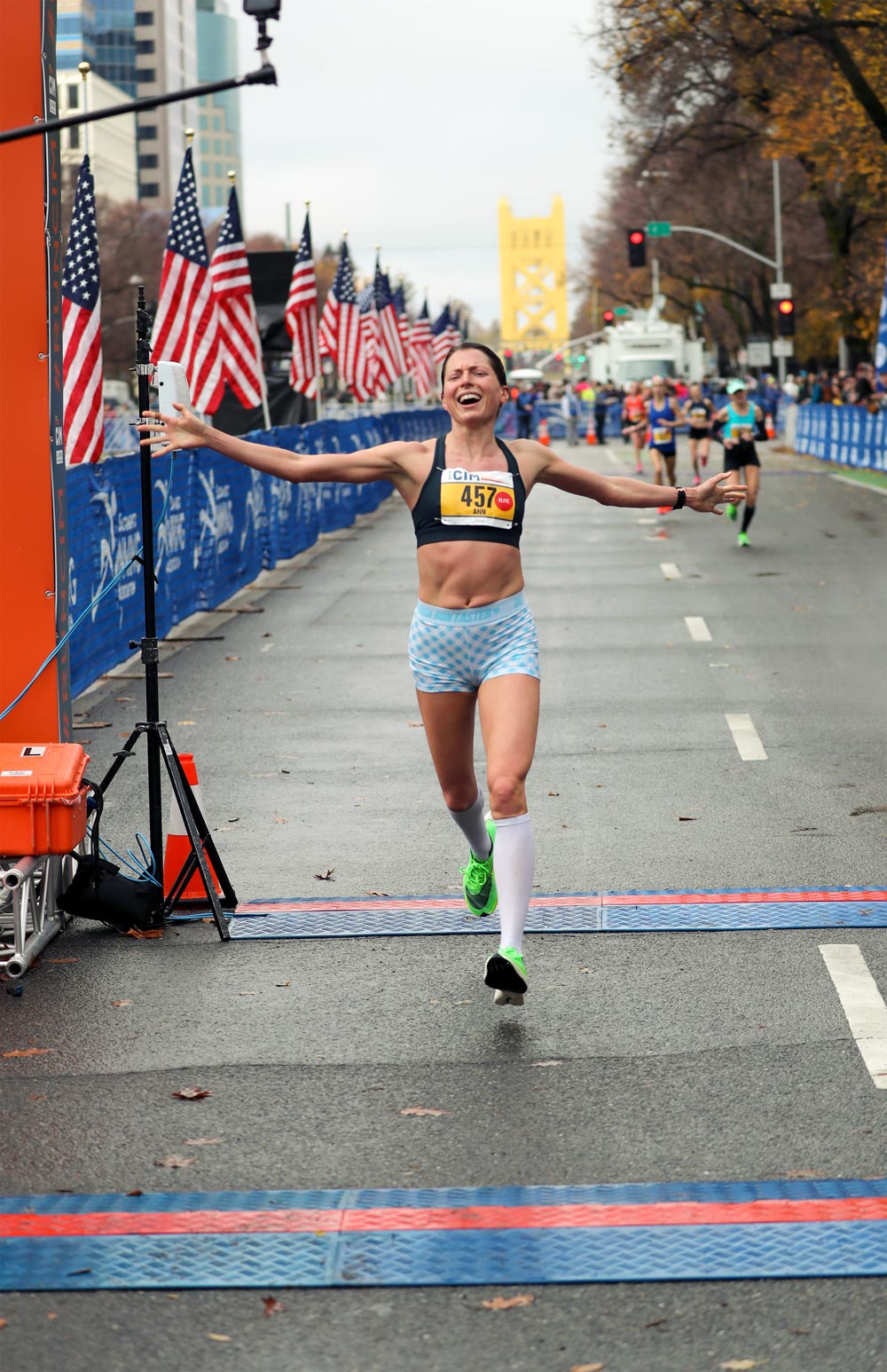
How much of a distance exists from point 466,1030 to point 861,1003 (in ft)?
4.02

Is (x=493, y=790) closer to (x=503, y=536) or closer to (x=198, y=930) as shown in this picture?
(x=503, y=536)

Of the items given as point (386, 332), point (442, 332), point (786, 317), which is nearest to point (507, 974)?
point (386, 332)

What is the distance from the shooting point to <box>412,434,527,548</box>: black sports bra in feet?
21.3

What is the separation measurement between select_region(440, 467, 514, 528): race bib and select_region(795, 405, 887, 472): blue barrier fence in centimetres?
3332

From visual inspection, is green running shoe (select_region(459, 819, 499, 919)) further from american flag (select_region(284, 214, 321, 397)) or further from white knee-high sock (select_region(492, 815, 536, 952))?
american flag (select_region(284, 214, 321, 397))

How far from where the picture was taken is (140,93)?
179625mm

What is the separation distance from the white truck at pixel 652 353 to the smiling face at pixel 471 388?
229 feet

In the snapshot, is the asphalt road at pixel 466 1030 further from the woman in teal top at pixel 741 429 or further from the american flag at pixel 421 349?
the american flag at pixel 421 349

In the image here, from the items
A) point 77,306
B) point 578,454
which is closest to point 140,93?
point 578,454

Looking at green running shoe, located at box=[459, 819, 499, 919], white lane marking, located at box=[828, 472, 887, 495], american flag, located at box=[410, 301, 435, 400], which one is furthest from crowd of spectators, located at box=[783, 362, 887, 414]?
green running shoe, located at box=[459, 819, 499, 919]

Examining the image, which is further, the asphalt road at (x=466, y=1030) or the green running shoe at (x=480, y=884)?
the green running shoe at (x=480, y=884)

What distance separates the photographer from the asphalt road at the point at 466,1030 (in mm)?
4031

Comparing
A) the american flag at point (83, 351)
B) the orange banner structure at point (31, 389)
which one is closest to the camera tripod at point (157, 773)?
the orange banner structure at point (31, 389)

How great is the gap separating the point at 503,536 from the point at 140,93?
183 meters
